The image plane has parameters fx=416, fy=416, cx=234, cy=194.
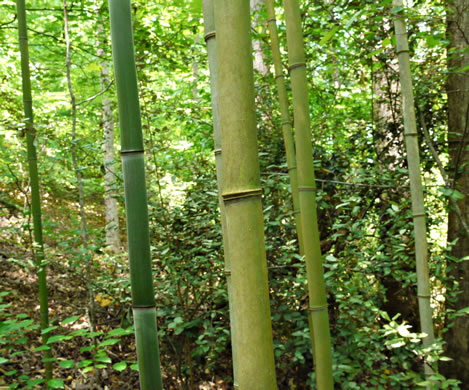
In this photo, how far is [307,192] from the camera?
143cm

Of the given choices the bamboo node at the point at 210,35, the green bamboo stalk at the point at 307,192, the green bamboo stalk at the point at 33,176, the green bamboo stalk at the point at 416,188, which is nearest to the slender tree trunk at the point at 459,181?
the green bamboo stalk at the point at 416,188

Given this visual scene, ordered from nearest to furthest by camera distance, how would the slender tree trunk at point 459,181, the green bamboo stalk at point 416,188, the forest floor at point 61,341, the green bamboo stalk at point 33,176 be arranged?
the green bamboo stalk at point 416,188, the green bamboo stalk at point 33,176, the slender tree trunk at point 459,181, the forest floor at point 61,341

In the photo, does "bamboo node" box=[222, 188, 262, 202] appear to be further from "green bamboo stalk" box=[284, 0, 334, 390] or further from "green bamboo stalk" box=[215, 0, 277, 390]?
"green bamboo stalk" box=[284, 0, 334, 390]

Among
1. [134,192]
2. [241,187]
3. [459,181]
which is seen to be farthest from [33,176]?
[459,181]

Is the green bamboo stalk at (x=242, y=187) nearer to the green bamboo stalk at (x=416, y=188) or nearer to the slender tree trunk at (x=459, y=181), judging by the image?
the green bamboo stalk at (x=416, y=188)

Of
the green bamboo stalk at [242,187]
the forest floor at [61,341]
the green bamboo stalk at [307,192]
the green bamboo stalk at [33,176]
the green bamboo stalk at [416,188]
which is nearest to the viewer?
the green bamboo stalk at [242,187]

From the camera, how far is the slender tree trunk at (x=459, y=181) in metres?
2.72

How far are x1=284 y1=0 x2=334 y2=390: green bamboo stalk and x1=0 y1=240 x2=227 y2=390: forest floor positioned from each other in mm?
1396

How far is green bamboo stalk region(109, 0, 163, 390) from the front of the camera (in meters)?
1.19

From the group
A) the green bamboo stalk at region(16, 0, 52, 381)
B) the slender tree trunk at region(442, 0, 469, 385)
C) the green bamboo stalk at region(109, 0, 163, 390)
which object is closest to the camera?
the green bamboo stalk at region(109, 0, 163, 390)

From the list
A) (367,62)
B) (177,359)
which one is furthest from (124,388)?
(367,62)

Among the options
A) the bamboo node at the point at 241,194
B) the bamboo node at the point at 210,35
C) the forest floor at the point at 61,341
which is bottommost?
the forest floor at the point at 61,341

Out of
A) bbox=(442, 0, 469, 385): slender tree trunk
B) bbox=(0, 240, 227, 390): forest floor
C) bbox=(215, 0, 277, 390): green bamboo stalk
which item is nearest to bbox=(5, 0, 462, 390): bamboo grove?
bbox=(215, 0, 277, 390): green bamboo stalk

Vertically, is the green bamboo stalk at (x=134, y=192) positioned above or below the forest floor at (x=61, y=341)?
above
